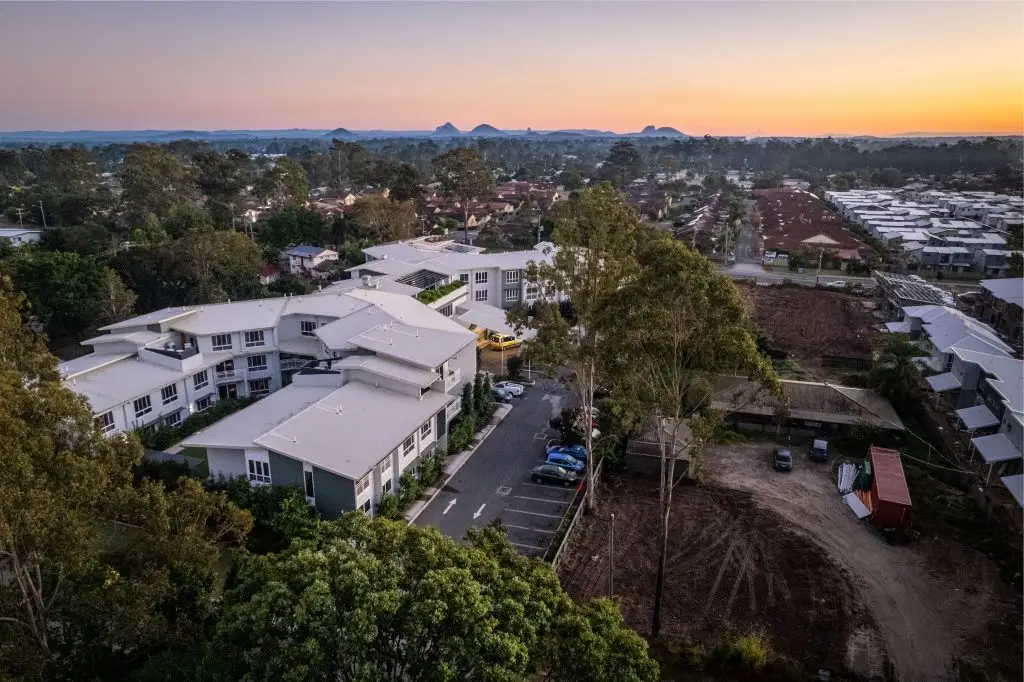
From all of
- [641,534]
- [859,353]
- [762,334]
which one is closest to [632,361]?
[641,534]

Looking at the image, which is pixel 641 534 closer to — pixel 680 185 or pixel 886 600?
pixel 886 600

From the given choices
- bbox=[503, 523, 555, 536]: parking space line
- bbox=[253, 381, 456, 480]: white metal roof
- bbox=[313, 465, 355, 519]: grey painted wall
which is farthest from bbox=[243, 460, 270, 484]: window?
bbox=[503, 523, 555, 536]: parking space line

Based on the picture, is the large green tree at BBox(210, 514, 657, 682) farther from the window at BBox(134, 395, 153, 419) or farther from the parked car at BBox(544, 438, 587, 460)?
the window at BBox(134, 395, 153, 419)

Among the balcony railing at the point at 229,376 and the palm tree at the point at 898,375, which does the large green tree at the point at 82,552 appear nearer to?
the balcony railing at the point at 229,376

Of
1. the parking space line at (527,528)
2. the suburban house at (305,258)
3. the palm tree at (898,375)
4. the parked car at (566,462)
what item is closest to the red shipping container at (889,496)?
the palm tree at (898,375)

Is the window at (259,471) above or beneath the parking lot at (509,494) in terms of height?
above

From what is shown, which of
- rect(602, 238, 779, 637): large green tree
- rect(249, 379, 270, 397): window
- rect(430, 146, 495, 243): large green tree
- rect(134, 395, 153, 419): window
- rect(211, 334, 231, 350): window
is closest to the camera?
rect(602, 238, 779, 637): large green tree
